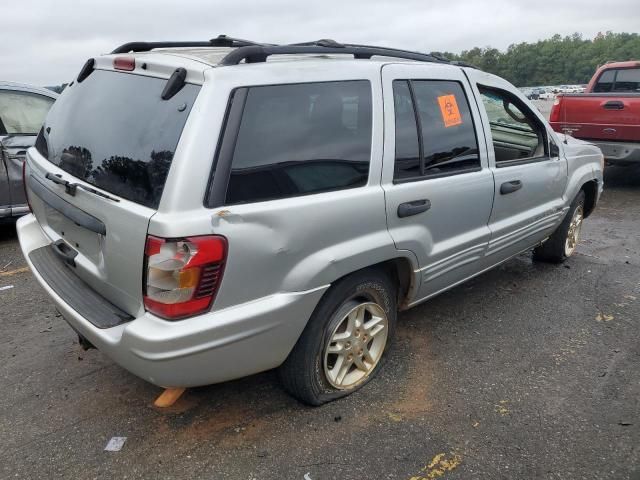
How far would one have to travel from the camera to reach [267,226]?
221cm

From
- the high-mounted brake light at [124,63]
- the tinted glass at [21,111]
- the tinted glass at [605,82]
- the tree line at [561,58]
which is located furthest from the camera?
the tree line at [561,58]

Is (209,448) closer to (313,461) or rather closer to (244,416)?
(244,416)

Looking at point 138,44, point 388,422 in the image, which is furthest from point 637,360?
point 138,44

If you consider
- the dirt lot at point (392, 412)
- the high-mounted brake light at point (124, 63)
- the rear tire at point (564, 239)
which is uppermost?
the high-mounted brake light at point (124, 63)

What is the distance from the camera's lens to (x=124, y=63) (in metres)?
2.60

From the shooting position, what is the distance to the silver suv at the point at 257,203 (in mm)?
2117

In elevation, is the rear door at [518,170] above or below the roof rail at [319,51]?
below

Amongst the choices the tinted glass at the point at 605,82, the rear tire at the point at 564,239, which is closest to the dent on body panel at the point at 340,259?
the rear tire at the point at 564,239

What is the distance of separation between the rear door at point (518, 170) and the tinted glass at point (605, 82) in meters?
5.77

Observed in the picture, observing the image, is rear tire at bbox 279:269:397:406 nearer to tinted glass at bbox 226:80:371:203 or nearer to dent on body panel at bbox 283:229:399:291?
dent on body panel at bbox 283:229:399:291

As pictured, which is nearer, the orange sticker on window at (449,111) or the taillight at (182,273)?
the taillight at (182,273)

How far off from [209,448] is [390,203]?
1467 mm

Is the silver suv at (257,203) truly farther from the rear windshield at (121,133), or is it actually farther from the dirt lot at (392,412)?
the dirt lot at (392,412)

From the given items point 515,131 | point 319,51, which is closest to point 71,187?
point 319,51
